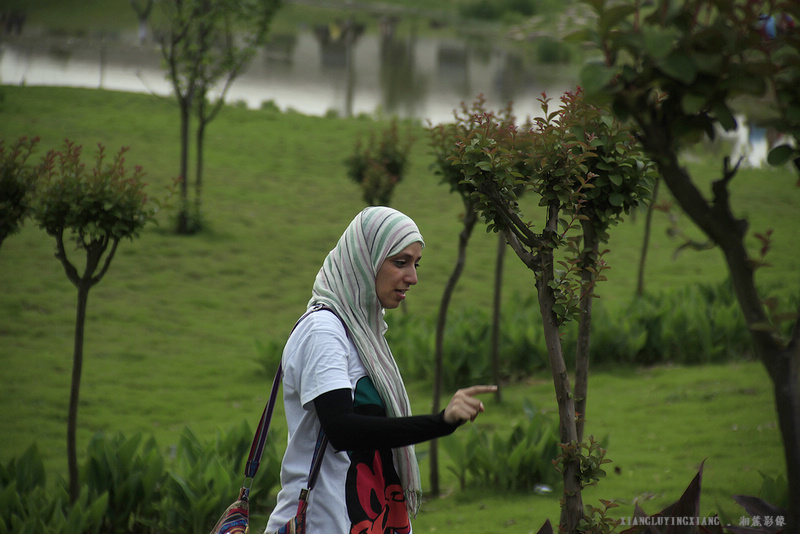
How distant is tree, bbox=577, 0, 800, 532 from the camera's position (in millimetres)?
1410

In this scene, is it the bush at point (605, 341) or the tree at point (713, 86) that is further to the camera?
the bush at point (605, 341)

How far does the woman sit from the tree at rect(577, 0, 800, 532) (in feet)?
2.06

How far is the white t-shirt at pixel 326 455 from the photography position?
199cm

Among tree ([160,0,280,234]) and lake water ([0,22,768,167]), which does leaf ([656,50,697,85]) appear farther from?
lake water ([0,22,768,167])

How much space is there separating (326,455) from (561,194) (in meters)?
1.10

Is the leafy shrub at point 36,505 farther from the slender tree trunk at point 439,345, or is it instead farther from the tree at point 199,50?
the tree at point 199,50

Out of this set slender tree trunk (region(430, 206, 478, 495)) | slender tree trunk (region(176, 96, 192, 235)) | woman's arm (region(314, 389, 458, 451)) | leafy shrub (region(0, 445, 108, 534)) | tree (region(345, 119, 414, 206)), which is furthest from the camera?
slender tree trunk (region(176, 96, 192, 235))

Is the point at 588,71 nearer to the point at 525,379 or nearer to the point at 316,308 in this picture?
the point at 316,308

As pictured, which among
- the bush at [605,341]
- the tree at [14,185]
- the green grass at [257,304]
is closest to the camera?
the tree at [14,185]

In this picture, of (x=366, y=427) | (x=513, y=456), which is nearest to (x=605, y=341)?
(x=513, y=456)

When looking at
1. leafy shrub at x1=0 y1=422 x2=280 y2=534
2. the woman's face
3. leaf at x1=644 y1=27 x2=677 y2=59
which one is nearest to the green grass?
leafy shrub at x1=0 y1=422 x2=280 y2=534

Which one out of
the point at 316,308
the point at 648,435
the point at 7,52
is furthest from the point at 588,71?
the point at 7,52

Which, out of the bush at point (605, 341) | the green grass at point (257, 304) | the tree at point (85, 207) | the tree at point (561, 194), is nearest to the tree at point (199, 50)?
the green grass at point (257, 304)

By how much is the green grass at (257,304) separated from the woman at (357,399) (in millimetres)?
2266
